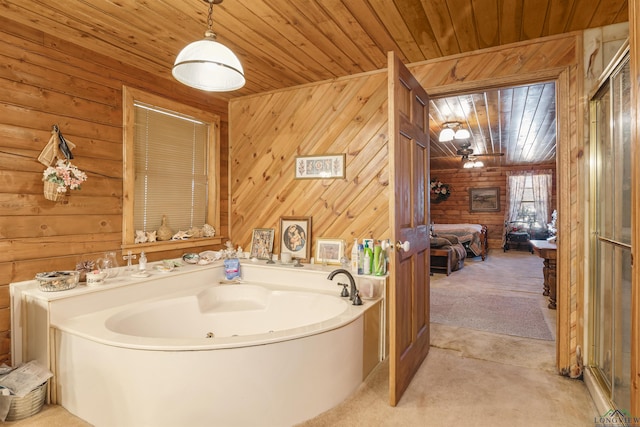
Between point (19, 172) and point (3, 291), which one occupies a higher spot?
point (19, 172)

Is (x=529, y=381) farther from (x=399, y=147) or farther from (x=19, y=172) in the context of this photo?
(x=19, y=172)

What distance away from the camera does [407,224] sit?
2391 millimetres

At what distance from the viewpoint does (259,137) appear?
12.2 feet

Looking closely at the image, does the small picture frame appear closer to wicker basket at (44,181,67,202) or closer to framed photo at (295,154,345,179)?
framed photo at (295,154,345,179)

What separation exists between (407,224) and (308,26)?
151 cm

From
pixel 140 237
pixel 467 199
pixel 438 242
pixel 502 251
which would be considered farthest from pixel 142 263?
pixel 467 199

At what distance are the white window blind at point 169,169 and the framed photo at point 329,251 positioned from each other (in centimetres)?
131

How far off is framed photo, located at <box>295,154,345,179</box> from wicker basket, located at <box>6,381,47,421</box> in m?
2.48

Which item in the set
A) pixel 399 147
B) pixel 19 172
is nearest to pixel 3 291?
pixel 19 172

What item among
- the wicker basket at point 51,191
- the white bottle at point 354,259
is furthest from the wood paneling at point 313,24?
the white bottle at point 354,259

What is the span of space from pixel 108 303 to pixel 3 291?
601mm

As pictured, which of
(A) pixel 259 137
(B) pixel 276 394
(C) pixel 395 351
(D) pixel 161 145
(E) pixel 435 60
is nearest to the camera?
(B) pixel 276 394

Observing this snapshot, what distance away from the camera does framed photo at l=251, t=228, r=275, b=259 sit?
359cm

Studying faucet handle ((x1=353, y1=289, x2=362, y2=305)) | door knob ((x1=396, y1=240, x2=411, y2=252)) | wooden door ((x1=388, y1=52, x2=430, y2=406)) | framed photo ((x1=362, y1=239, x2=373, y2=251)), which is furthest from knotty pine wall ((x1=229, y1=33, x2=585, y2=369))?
door knob ((x1=396, y1=240, x2=411, y2=252))
